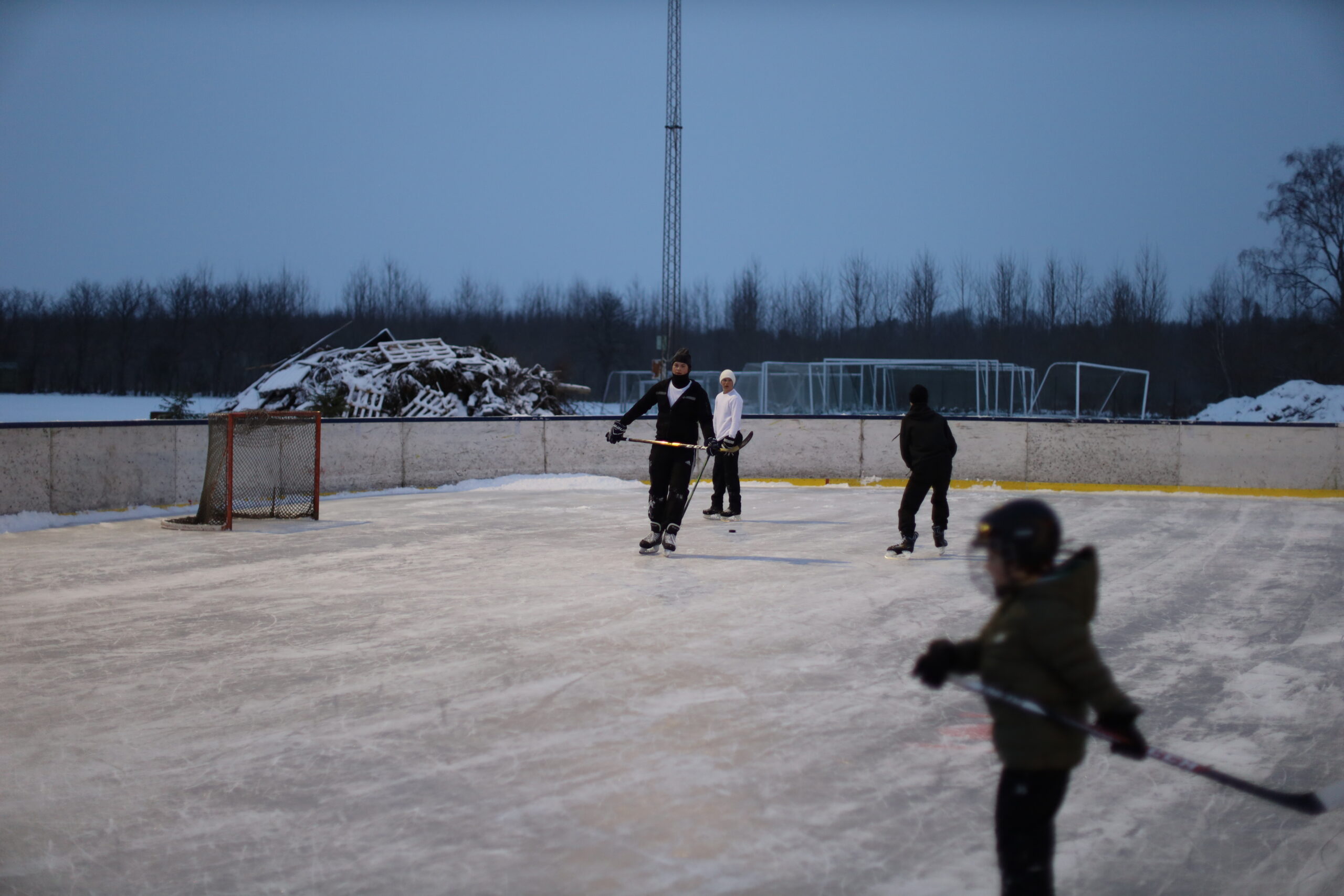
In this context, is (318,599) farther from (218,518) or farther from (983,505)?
(983,505)

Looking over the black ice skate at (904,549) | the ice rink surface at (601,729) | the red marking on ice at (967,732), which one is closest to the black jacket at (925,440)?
the black ice skate at (904,549)

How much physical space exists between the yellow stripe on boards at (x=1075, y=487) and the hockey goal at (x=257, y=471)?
7578 mm

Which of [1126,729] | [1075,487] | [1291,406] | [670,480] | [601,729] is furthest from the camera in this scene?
[1291,406]

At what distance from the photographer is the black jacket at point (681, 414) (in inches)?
392

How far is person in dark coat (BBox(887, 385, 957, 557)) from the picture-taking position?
996 centimetres

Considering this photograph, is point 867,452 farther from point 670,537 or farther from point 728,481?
point 670,537

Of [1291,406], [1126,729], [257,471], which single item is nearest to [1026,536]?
[1126,729]

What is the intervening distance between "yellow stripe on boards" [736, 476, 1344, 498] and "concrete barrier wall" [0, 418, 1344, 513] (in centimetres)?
7

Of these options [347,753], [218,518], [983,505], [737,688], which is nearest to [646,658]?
[737,688]

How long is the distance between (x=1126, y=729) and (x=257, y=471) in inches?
472

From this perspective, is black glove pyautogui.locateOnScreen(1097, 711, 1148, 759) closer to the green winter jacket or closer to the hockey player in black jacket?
the green winter jacket

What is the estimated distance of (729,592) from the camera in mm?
8234

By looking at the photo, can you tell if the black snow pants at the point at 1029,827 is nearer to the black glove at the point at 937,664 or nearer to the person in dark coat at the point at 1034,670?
the person in dark coat at the point at 1034,670

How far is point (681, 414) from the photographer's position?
9.98 m
